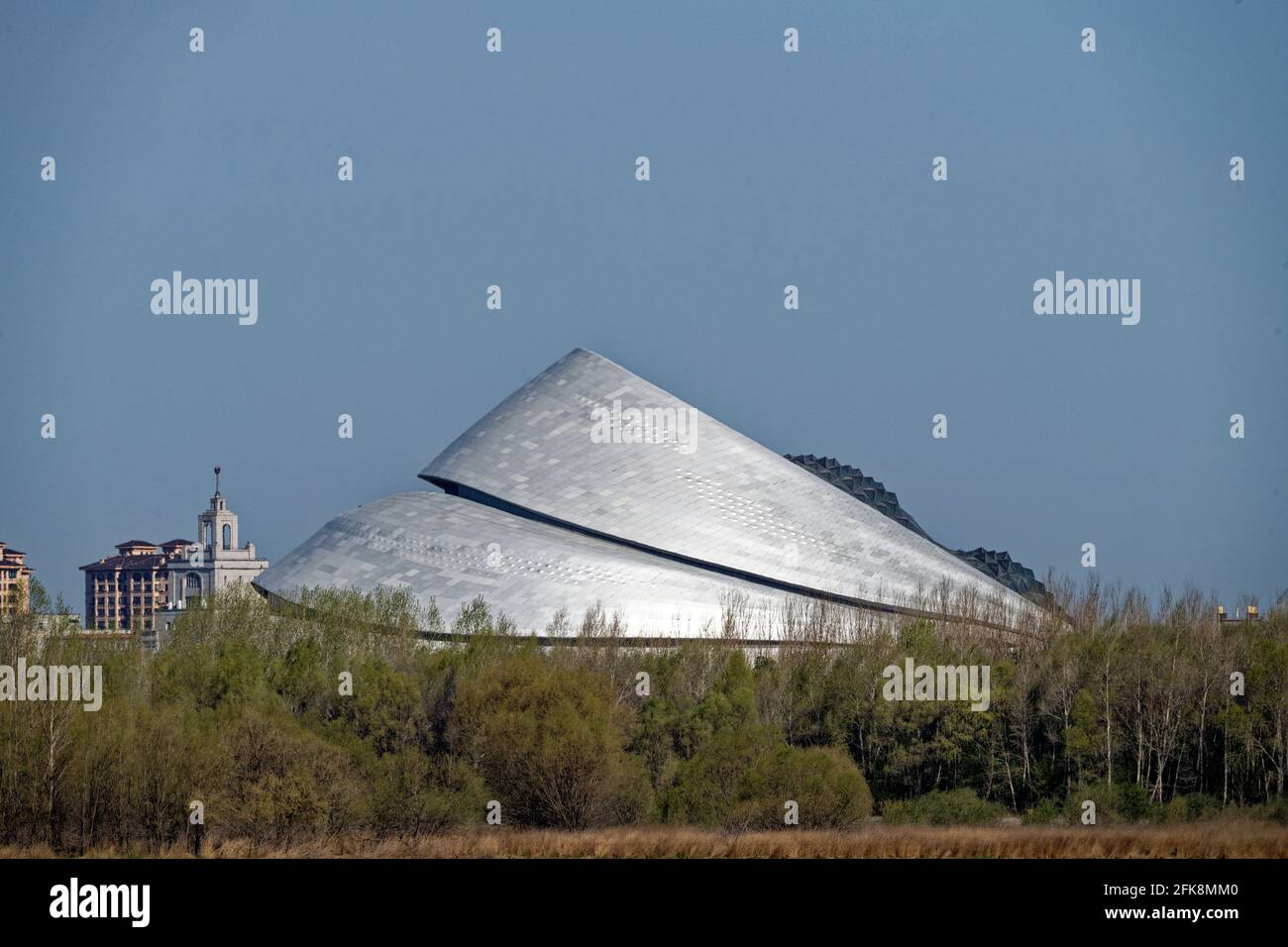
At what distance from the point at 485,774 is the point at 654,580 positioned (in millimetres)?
28719

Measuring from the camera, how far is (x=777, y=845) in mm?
44281

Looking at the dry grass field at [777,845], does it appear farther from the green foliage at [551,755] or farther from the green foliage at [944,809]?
the green foliage at [944,809]

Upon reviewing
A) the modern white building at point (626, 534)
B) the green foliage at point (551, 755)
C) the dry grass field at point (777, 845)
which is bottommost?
the dry grass field at point (777, 845)

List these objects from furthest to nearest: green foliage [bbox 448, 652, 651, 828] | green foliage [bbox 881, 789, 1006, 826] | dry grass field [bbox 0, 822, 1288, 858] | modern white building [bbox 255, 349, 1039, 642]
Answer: modern white building [bbox 255, 349, 1039, 642] < green foliage [bbox 881, 789, 1006, 826] < green foliage [bbox 448, 652, 651, 828] < dry grass field [bbox 0, 822, 1288, 858]

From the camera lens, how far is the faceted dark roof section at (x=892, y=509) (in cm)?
8662

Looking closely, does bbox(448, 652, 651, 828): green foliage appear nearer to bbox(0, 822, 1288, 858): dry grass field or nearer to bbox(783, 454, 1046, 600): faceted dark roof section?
bbox(0, 822, 1288, 858): dry grass field

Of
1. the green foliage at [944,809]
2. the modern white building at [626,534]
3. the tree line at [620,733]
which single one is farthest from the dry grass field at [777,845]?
the modern white building at [626,534]

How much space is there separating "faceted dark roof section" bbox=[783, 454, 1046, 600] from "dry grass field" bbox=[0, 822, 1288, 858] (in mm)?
38597

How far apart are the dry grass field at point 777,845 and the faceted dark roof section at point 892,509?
127 feet

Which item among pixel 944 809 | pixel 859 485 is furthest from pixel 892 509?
pixel 944 809

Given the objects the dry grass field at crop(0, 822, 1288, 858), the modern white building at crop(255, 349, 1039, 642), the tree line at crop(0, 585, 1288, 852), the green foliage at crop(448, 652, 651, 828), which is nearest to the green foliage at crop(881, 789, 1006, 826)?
the tree line at crop(0, 585, 1288, 852)

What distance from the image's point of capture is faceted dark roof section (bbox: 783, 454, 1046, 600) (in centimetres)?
8662

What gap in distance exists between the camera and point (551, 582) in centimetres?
7688
